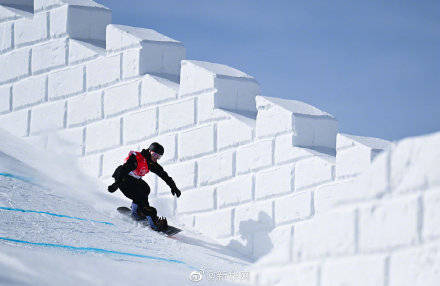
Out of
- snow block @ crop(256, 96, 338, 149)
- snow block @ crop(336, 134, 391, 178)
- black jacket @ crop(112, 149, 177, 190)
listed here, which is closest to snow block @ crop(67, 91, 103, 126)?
black jacket @ crop(112, 149, 177, 190)

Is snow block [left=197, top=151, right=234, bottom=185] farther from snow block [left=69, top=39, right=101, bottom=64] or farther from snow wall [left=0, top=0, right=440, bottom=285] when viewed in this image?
snow block [left=69, top=39, right=101, bottom=64]

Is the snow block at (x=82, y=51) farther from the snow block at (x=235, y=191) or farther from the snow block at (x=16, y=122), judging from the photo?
the snow block at (x=235, y=191)

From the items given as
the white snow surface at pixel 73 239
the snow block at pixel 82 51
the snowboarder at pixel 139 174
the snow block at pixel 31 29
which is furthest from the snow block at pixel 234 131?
the snow block at pixel 31 29

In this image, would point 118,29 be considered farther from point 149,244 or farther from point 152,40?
point 149,244

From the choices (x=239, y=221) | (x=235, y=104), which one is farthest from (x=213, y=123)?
(x=239, y=221)

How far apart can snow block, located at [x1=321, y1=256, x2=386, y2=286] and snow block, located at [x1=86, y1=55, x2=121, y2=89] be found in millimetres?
4857

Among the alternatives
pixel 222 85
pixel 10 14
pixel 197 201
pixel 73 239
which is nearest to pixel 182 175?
pixel 197 201

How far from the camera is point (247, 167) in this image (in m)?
6.92

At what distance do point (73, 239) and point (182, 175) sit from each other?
2155 mm

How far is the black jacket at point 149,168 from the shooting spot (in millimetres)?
6852

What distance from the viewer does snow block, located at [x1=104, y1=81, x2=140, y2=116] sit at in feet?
24.8

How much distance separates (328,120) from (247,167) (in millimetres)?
776

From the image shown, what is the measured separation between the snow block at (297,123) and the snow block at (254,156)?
9 cm

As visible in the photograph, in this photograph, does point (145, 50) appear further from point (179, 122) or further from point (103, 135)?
point (103, 135)
